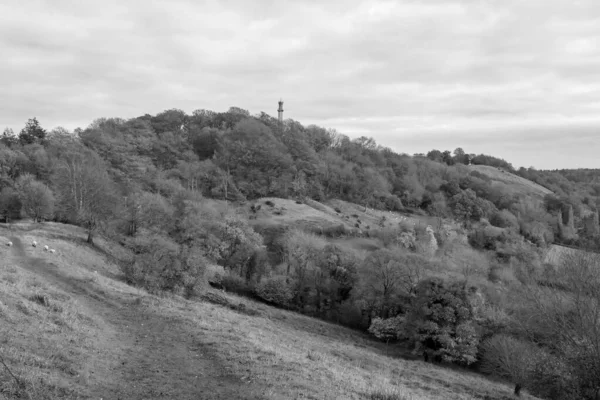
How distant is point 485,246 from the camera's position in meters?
82.1

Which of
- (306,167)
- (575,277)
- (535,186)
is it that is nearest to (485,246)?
(306,167)

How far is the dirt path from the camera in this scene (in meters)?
11.1

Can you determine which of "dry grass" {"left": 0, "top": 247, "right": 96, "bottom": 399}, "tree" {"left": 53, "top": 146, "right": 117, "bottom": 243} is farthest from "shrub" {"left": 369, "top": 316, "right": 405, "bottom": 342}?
"tree" {"left": 53, "top": 146, "right": 117, "bottom": 243}

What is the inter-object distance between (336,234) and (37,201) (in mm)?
41207

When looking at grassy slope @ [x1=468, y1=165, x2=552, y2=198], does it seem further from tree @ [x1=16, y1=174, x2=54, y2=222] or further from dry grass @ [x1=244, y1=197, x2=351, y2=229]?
tree @ [x1=16, y1=174, x2=54, y2=222]

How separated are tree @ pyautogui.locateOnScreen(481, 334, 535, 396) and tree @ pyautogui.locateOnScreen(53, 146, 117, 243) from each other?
120ft

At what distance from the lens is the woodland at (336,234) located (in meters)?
27.5

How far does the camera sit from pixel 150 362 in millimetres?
13641

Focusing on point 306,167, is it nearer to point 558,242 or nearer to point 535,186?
point 558,242

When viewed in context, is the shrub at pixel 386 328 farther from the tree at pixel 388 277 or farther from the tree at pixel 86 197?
the tree at pixel 86 197

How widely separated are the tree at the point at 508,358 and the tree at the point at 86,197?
3668cm

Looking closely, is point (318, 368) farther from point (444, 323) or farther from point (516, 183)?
point (516, 183)

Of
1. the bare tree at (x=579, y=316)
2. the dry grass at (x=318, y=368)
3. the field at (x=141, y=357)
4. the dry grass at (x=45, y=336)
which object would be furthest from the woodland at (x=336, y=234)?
the dry grass at (x=45, y=336)

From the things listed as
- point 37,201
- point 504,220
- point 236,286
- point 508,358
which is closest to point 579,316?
point 508,358
